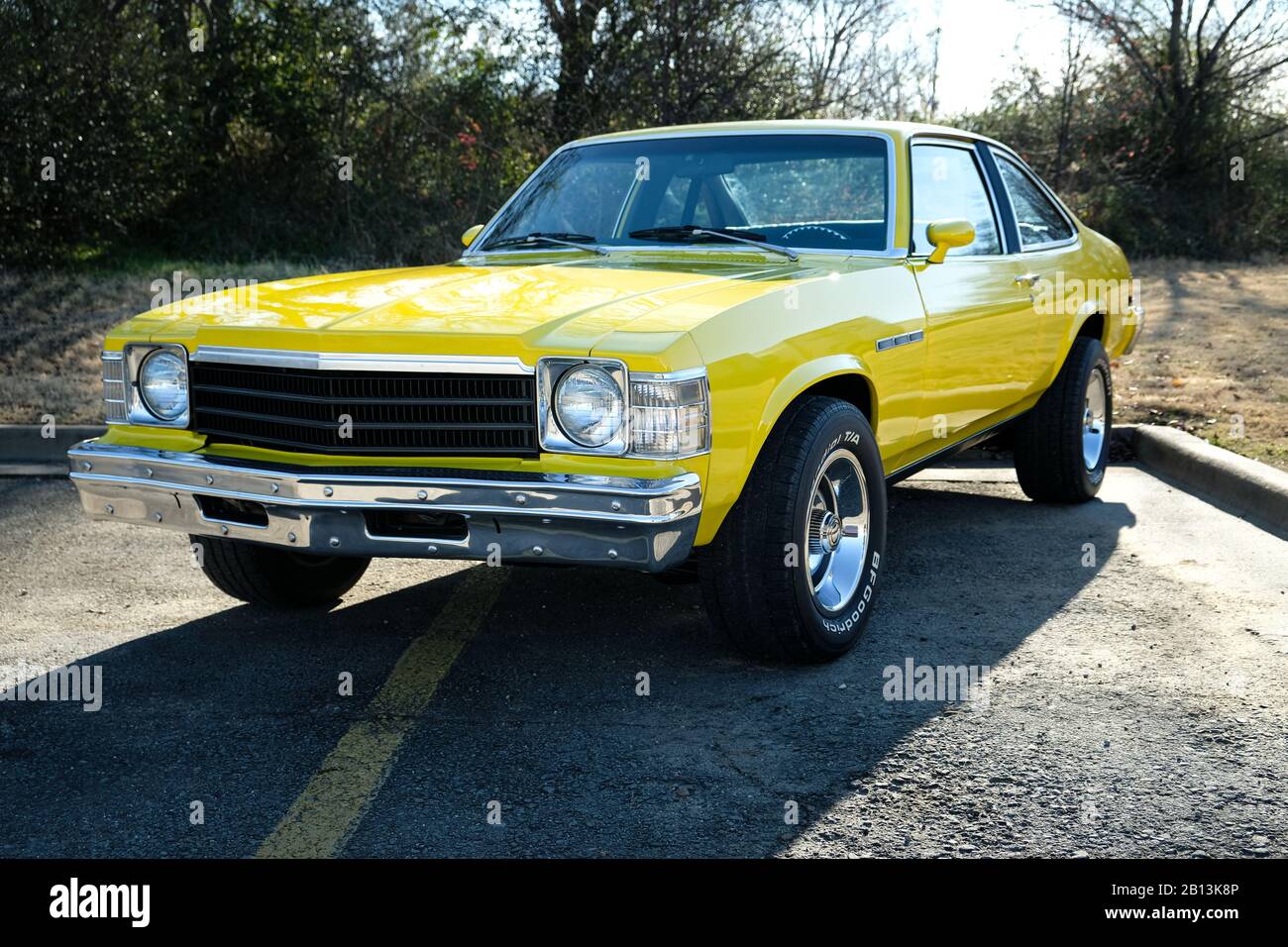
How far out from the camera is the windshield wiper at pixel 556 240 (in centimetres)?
499

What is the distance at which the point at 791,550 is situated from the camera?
12.7 ft

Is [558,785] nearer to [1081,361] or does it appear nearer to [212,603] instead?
[212,603]

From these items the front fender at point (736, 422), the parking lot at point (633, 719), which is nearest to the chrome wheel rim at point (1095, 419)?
the parking lot at point (633, 719)

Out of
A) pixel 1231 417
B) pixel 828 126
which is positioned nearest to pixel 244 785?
pixel 828 126

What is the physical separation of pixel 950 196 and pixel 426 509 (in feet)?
9.28

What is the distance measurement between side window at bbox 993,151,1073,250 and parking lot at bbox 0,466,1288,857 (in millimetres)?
1507

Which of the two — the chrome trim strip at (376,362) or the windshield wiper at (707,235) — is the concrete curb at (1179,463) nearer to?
the windshield wiper at (707,235)

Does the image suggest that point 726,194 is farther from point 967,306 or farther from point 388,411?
point 388,411

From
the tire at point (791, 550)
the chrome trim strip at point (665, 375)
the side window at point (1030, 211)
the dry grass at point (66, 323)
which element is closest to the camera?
the chrome trim strip at point (665, 375)

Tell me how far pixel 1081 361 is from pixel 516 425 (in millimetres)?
3606

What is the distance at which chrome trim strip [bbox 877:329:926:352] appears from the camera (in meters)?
4.46

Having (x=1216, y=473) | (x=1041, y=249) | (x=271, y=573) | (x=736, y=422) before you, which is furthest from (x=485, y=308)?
(x=1216, y=473)

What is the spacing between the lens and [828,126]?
203 inches

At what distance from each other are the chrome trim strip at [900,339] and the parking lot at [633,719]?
37.3 inches
